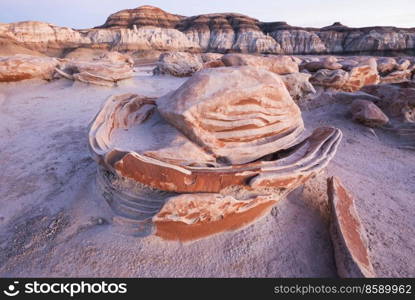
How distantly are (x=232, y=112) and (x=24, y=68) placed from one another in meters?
7.27

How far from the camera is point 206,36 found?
3133 cm

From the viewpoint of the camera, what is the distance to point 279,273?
1467 millimetres

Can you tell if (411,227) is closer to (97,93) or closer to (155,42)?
(97,93)

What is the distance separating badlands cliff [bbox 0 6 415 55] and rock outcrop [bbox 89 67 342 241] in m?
26.8

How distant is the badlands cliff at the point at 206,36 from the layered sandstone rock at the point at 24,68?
19714mm

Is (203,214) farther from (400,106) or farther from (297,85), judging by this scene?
(400,106)

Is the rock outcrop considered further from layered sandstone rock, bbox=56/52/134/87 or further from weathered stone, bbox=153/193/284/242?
layered sandstone rock, bbox=56/52/134/87

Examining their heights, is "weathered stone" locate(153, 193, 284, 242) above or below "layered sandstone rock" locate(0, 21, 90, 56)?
below

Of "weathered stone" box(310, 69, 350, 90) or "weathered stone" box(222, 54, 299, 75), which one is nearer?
"weathered stone" box(222, 54, 299, 75)

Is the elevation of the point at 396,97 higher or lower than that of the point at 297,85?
lower

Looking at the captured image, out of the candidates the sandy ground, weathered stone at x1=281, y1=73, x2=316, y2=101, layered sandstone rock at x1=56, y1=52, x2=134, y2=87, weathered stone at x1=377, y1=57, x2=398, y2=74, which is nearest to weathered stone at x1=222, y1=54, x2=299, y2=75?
weathered stone at x1=281, y1=73, x2=316, y2=101

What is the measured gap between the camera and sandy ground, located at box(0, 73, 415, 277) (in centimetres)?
148

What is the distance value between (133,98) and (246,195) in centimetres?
164

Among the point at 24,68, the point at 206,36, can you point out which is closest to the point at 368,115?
the point at 24,68
